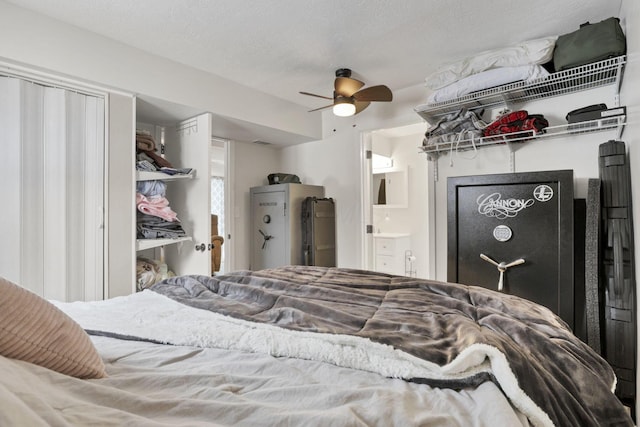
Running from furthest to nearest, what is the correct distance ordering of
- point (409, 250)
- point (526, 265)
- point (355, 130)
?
point (409, 250)
point (355, 130)
point (526, 265)

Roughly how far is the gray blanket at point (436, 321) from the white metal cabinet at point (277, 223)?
6.01 feet

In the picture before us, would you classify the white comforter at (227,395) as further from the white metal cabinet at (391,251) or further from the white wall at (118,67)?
the white metal cabinet at (391,251)

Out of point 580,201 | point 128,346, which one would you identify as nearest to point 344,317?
point 128,346

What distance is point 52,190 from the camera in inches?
84.9

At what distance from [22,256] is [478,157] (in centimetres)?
333

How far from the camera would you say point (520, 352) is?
778mm

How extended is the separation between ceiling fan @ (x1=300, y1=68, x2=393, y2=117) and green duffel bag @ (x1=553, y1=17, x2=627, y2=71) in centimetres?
117

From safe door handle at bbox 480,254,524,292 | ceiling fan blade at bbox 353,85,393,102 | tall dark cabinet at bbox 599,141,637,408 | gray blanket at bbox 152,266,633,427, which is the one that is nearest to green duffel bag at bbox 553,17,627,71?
tall dark cabinet at bbox 599,141,637,408

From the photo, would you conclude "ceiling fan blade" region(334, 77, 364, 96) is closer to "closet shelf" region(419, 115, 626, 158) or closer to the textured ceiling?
the textured ceiling

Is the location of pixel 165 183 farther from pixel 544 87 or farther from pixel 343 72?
pixel 544 87

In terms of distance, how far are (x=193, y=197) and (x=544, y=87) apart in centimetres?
290

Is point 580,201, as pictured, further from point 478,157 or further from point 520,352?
point 520,352

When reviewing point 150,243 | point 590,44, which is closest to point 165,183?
point 150,243

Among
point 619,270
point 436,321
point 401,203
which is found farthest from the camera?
point 401,203
